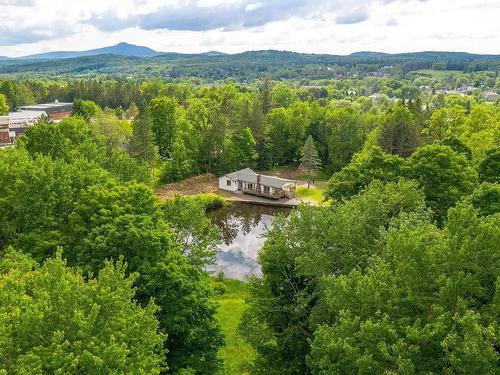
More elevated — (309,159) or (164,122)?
(164,122)

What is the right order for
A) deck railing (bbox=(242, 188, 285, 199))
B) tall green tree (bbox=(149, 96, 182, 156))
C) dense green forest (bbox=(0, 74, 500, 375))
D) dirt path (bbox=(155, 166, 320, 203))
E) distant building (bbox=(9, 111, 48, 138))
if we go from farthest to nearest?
distant building (bbox=(9, 111, 48, 138)) < tall green tree (bbox=(149, 96, 182, 156)) < dirt path (bbox=(155, 166, 320, 203)) < deck railing (bbox=(242, 188, 285, 199)) < dense green forest (bbox=(0, 74, 500, 375))

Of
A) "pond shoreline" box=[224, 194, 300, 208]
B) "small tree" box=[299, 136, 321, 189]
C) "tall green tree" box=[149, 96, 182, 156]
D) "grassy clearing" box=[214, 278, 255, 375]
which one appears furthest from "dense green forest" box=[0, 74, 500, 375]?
"tall green tree" box=[149, 96, 182, 156]

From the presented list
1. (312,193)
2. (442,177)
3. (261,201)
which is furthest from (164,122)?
(442,177)

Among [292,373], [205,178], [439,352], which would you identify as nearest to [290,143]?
[205,178]

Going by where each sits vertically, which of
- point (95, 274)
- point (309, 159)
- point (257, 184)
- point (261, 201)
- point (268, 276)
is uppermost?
point (95, 274)

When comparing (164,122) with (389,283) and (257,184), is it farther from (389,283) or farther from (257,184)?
(389,283)

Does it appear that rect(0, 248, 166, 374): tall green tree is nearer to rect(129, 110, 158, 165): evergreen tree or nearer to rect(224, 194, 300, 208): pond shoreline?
rect(224, 194, 300, 208): pond shoreline

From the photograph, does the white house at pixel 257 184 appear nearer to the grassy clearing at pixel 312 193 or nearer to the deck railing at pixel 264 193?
the deck railing at pixel 264 193

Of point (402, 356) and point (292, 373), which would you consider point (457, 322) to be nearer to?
point (402, 356)
